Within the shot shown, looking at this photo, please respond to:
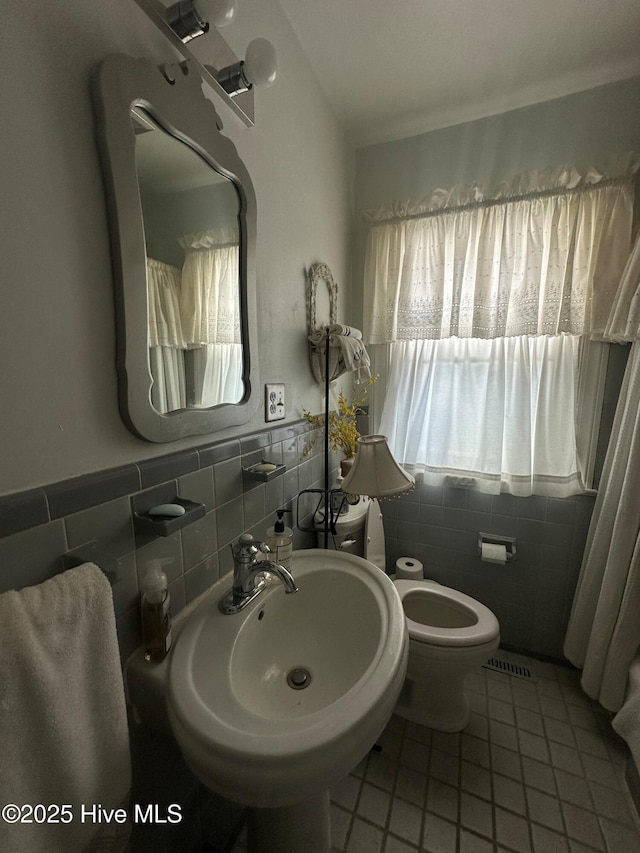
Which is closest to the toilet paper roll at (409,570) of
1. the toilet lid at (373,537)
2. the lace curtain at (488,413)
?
the toilet lid at (373,537)

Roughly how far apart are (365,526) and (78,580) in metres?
1.14

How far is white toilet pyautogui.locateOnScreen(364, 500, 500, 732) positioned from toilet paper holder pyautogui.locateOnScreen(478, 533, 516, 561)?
32 cm

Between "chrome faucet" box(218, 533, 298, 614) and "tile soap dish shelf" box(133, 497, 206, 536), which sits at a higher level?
"tile soap dish shelf" box(133, 497, 206, 536)

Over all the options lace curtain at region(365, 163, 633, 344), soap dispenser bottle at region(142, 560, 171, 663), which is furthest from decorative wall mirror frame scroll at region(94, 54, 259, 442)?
lace curtain at region(365, 163, 633, 344)

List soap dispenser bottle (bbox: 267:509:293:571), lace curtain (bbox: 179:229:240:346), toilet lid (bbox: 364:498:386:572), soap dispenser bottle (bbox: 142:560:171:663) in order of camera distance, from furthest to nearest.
Result: toilet lid (bbox: 364:498:386:572)
soap dispenser bottle (bbox: 267:509:293:571)
lace curtain (bbox: 179:229:240:346)
soap dispenser bottle (bbox: 142:560:171:663)

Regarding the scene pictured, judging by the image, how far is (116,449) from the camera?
656mm

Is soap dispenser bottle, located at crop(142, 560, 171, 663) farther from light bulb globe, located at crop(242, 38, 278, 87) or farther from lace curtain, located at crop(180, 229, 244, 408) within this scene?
light bulb globe, located at crop(242, 38, 278, 87)

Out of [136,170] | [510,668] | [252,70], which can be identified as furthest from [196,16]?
[510,668]

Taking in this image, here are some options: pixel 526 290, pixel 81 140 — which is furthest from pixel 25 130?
pixel 526 290

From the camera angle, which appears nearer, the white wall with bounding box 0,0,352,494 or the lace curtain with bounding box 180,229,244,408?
the white wall with bounding box 0,0,352,494

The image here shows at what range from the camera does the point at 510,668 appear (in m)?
1.66

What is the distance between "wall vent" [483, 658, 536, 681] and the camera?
1620 mm

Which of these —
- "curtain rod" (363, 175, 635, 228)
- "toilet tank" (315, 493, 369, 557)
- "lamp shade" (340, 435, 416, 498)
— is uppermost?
"curtain rod" (363, 175, 635, 228)

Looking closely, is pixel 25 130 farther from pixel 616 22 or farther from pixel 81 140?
pixel 616 22
